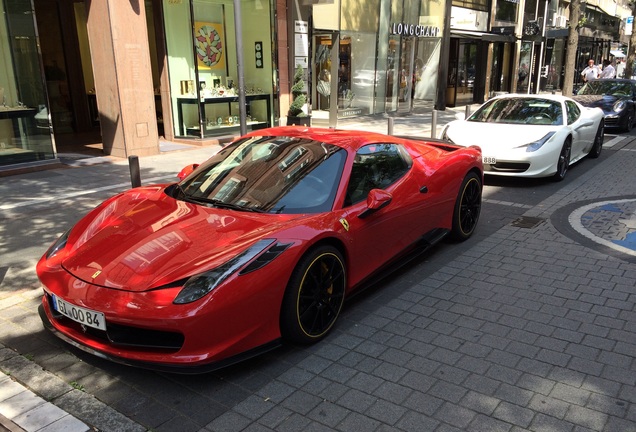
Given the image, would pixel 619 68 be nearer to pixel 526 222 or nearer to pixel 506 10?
pixel 506 10

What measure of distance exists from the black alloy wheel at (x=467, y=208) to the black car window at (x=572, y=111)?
4.46 m

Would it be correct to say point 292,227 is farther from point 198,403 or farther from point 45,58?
point 45,58

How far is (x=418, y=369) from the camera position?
11.4 ft

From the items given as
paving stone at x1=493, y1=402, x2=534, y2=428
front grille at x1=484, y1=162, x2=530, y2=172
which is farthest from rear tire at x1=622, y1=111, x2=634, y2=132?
paving stone at x1=493, y1=402, x2=534, y2=428

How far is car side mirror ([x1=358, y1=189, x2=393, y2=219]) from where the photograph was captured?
4066 millimetres

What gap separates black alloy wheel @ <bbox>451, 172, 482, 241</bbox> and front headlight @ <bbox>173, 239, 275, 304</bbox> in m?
3.10

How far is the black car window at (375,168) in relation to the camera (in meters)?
4.23

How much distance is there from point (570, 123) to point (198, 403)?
870 centimetres

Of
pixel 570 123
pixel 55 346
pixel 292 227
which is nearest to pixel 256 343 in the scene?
pixel 292 227

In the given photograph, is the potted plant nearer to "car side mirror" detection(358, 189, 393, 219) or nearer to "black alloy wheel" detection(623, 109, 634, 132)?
"black alloy wheel" detection(623, 109, 634, 132)

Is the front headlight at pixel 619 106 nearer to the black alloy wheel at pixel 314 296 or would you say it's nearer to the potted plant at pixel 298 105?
the potted plant at pixel 298 105

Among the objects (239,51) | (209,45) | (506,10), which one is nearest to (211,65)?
(209,45)

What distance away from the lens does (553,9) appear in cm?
3081

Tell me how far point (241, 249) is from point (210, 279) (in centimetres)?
30
